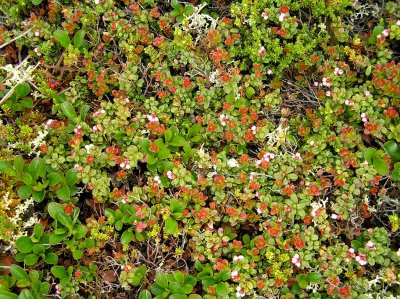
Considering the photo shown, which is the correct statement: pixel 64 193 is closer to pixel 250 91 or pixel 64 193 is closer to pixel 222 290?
pixel 222 290

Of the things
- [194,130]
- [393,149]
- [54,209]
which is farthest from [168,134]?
[393,149]

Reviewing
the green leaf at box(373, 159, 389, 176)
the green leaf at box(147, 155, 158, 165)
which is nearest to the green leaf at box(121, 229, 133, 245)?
the green leaf at box(147, 155, 158, 165)

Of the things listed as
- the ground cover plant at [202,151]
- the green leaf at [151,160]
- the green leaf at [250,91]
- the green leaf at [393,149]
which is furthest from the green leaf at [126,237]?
the green leaf at [393,149]

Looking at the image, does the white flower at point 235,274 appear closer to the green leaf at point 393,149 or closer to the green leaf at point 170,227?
the green leaf at point 170,227

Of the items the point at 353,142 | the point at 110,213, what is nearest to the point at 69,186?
the point at 110,213

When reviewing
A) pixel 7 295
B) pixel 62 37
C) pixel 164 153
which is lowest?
pixel 7 295

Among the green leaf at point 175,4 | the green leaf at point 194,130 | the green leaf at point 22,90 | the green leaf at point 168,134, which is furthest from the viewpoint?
the green leaf at point 175,4
